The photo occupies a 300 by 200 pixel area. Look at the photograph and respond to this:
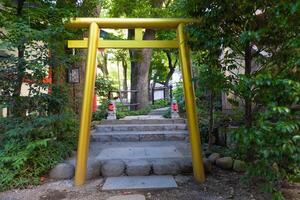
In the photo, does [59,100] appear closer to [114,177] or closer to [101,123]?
[114,177]

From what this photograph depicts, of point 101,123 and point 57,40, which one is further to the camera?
point 101,123

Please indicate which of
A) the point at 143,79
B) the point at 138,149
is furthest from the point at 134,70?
the point at 138,149

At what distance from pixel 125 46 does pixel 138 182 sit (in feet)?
7.65

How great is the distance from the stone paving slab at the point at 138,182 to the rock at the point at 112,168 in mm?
140

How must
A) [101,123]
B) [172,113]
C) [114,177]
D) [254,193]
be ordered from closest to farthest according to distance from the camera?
[254,193] → [114,177] → [101,123] → [172,113]

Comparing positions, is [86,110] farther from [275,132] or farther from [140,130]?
[140,130]

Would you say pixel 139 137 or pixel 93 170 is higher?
pixel 139 137

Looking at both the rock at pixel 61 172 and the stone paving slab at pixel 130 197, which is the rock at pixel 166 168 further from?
the rock at pixel 61 172

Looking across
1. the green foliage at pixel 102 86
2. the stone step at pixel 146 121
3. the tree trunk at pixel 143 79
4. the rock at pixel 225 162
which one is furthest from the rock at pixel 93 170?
the tree trunk at pixel 143 79

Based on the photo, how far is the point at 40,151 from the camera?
5520mm

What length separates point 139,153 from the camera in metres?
6.43

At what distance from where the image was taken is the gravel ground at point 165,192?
4488mm

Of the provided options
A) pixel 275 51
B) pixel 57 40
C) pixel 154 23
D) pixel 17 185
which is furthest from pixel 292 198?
pixel 57 40

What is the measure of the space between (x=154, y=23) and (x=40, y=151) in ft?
9.87
